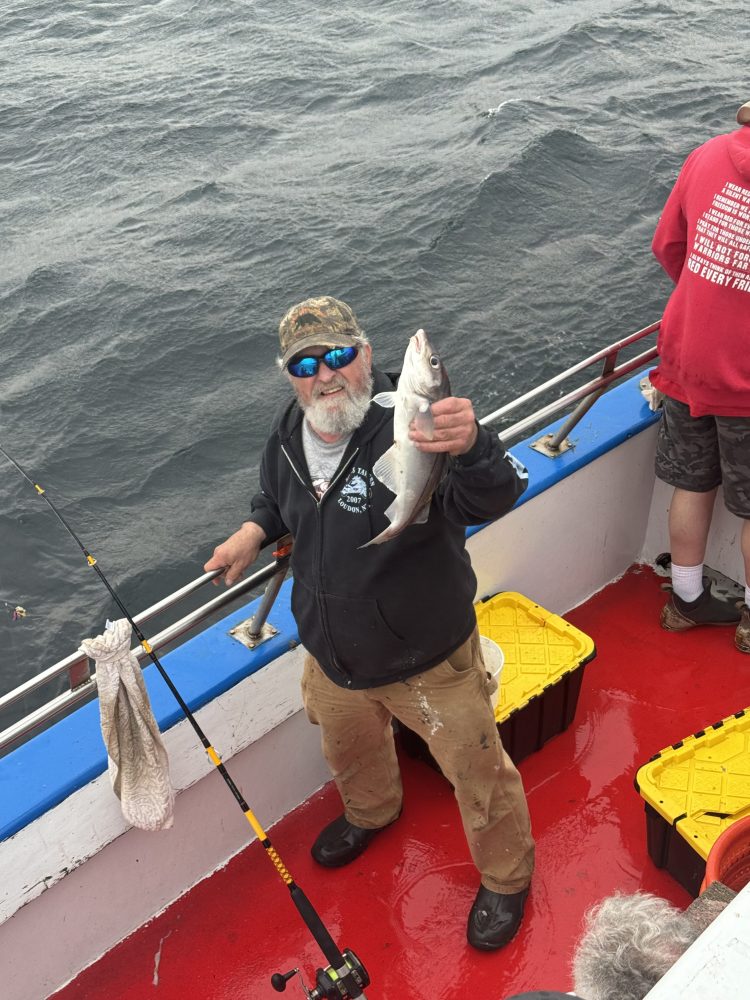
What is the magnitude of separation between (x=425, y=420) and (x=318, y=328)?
0.62 metres

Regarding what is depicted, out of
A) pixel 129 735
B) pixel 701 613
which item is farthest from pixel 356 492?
pixel 701 613

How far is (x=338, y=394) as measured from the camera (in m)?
2.66

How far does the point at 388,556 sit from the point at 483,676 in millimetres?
619

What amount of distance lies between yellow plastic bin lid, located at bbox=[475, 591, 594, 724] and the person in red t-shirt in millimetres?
757

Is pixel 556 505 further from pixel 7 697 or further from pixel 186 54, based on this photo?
pixel 186 54

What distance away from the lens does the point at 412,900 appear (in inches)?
133

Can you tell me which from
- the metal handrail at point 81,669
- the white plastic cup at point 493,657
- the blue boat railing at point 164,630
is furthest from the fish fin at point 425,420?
the white plastic cup at point 493,657

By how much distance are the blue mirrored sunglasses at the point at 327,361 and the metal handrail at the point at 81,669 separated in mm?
766

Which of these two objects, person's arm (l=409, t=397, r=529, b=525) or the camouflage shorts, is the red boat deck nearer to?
the camouflage shorts

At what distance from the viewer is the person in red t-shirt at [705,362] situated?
3.43 m

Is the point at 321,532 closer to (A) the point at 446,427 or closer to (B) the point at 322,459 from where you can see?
(B) the point at 322,459

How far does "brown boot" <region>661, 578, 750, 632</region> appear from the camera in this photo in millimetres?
4363

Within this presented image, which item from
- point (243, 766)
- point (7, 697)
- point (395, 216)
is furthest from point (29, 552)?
point (395, 216)

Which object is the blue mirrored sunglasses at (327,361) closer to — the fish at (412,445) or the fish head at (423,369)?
the fish at (412,445)
